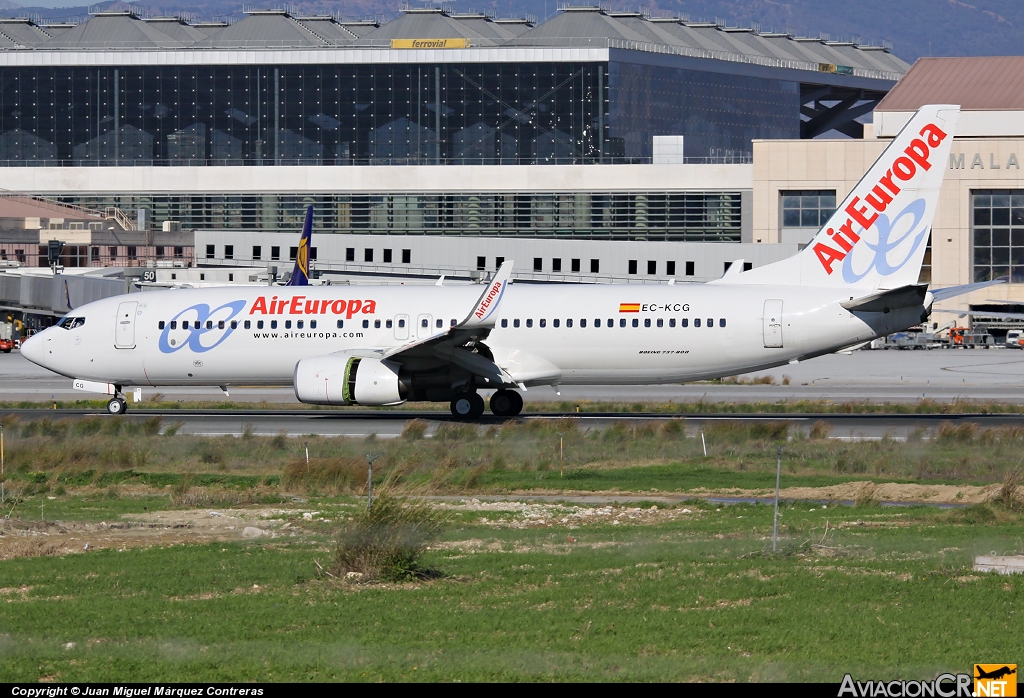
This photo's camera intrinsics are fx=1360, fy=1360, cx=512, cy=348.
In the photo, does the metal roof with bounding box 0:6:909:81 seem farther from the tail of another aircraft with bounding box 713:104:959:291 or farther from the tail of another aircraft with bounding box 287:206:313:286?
the tail of another aircraft with bounding box 713:104:959:291

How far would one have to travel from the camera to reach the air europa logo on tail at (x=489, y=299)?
3556cm

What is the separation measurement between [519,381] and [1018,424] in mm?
13628

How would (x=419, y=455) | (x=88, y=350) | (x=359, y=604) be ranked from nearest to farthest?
(x=359, y=604), (x=419, y=455), (x=88, y=350)

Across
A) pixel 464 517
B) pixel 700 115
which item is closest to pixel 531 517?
pixel 464 517

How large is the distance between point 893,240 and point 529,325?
401 inches

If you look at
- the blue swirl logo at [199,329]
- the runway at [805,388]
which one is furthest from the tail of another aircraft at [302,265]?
the blue swirl logo at [199,329]

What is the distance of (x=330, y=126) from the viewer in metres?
136

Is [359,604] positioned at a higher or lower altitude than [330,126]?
lower

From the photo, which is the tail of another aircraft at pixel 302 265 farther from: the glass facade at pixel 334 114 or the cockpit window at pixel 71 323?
the glass facade at pixel 334 114

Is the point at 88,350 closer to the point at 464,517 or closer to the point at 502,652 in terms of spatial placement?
the point at 464,517

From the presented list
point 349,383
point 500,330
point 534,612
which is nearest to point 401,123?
point 500,330

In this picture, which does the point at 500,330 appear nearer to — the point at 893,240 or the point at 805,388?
the point at 893,240

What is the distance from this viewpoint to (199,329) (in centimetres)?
3984

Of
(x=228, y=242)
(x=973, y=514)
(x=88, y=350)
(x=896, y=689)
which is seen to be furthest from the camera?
(x=228, y=242)
